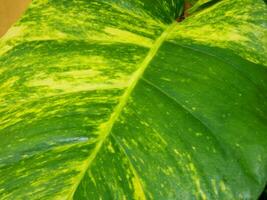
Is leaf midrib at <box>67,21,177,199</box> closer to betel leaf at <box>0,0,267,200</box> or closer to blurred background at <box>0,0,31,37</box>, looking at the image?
betel leaf at <box>0,0,267,200</box>

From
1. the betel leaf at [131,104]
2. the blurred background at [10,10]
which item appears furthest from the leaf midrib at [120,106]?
the blurred background at [10,10]

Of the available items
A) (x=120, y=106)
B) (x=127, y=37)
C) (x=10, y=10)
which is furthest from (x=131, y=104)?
(x=10, y=10)

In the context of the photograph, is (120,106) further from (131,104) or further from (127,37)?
(127,37)

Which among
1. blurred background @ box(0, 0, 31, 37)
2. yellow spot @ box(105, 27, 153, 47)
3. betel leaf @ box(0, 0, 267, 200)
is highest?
yellow spot @ box(105, 27, 153, 47)

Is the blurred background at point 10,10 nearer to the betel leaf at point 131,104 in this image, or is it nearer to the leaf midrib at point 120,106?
the betel leaf at point 131,104

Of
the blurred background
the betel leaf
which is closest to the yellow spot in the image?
the betel leaf

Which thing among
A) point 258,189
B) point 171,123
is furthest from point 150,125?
point 258,189

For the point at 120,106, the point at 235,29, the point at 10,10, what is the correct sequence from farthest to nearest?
the point at 10,10, the point at 235,29, the point at 120,106

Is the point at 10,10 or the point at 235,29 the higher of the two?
the point at 235,29
